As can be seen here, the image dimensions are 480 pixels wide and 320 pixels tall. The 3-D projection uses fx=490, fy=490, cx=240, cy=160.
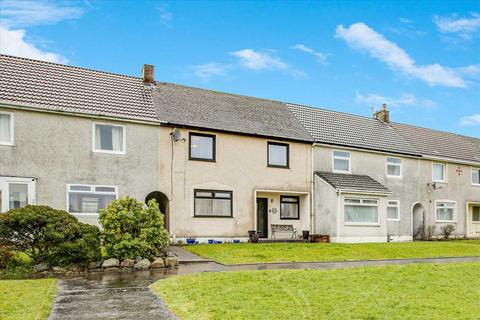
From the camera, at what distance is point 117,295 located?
10.5 meters

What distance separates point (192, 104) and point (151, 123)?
398cm

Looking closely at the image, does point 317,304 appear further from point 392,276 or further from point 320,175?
point 320,175

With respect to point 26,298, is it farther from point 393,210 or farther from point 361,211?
point 393,210

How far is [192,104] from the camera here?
A: 26359 millimetres

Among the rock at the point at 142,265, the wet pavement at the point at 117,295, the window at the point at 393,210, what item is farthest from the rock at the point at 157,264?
the window at the point at 393,210

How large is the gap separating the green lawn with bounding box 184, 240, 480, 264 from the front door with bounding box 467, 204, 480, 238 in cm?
1239

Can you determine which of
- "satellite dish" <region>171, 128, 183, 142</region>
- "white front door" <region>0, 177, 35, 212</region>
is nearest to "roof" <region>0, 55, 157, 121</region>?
"satellite dish" <region>171, 128, 183, 142</region>

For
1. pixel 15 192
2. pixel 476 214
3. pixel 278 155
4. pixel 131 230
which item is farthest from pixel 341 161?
pixel 15 192

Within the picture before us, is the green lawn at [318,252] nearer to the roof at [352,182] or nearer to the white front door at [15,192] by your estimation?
the roof at [352,182]

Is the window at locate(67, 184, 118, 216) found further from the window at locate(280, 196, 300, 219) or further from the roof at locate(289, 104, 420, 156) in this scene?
the roof at locate(289, 104, 420, 156)

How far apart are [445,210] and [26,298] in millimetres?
30157

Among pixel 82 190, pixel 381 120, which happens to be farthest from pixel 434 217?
pixel 82 190

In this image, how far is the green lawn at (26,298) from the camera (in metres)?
8.39

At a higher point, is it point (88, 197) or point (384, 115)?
point (384, 115)
